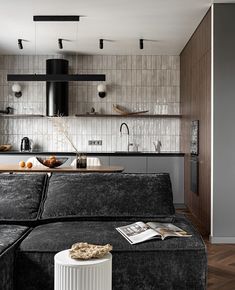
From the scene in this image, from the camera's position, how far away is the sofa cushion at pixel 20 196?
3109 mm

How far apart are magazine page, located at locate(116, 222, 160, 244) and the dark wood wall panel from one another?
2.16m

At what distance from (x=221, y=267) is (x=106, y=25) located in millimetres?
3456

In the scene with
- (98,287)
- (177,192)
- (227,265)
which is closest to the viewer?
(98,287)

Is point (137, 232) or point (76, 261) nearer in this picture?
point (76, 261)

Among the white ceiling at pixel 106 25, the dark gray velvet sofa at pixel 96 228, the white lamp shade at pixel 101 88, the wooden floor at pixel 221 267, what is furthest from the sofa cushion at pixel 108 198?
the white lamp shade at pixel 101 88

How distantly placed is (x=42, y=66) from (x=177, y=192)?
10.7ft

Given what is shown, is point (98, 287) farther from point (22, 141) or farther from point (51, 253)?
point (22, 141)

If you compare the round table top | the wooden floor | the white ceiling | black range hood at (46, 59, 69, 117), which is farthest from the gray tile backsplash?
the round table top

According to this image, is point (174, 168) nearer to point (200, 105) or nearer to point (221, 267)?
point (200, 105)

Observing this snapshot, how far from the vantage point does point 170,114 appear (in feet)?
24.7

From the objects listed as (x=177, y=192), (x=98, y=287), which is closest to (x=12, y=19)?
(x=177, y=192)

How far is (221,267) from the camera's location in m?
3.66

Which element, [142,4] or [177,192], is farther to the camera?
[177,192]

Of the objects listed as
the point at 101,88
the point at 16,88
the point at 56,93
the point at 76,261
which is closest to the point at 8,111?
the point at 16,88
